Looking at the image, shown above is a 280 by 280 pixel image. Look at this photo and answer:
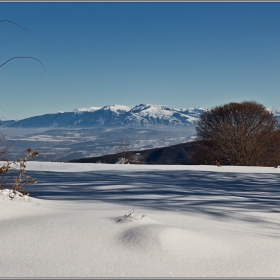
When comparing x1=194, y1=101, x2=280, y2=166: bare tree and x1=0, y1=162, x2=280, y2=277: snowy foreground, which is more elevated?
x1=194, y1=101, x2=280, y2=166: bare tree

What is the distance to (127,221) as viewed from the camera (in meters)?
2.54

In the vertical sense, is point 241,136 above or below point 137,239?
above

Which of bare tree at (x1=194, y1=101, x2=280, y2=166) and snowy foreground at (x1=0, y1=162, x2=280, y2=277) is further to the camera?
bare tree at (x1=194, y1=101, x2=280, y2=166)

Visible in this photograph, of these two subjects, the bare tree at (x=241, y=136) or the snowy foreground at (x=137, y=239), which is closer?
the snowy foreground at (x=137, y=239)

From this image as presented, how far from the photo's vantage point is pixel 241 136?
1697cm

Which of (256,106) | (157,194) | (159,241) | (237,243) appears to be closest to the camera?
(159,241)

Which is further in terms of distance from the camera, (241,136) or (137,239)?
(241,136)

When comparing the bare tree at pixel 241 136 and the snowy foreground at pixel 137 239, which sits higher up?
the bare tree at pixel 241 136

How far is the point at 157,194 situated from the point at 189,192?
50 centimetres

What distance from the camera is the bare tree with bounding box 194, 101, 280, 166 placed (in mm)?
A: 16984

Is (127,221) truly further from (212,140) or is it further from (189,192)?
(212,140)

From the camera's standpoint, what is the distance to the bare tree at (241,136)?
55.7 feet

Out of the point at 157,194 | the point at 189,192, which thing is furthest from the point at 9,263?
the point at 189,192

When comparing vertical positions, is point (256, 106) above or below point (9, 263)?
above
